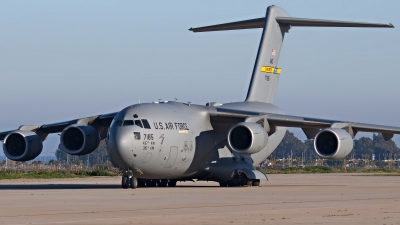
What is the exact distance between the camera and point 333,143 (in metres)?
22.5

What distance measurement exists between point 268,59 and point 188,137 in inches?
262

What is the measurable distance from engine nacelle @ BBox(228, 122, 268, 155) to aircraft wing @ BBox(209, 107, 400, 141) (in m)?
0.69

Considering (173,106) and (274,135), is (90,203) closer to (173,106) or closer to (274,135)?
(173,106)

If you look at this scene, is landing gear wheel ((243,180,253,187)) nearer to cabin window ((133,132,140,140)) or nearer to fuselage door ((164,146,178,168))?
fuselage door ((164,146,178,168))

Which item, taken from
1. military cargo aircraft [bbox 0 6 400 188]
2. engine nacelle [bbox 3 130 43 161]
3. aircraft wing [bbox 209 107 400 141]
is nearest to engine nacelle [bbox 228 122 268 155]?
military cargo aircraft [bbox 0 6 400 188]

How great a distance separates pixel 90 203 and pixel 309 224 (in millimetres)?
5762

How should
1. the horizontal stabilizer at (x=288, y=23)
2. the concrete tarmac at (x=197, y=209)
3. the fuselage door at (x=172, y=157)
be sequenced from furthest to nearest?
the horizontal stabilizer at (x=288, y=23)
the fuselage door at (x=172, y=157)
the concrete tarmac at (x=197, y=209)

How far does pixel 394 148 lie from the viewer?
15550cm

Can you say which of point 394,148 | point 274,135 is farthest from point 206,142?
point 394,148

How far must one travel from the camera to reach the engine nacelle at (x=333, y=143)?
22250 millimetres

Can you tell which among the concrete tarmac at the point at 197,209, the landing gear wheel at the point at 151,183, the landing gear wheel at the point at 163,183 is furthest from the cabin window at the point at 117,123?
the concrete tarmac at the point at 197,209

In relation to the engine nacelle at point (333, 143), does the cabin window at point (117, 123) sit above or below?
above

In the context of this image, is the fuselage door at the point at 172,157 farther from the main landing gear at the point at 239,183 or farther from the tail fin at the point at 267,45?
the tail fin at the point at 267,45

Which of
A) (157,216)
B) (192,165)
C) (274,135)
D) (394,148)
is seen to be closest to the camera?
(157,216)
